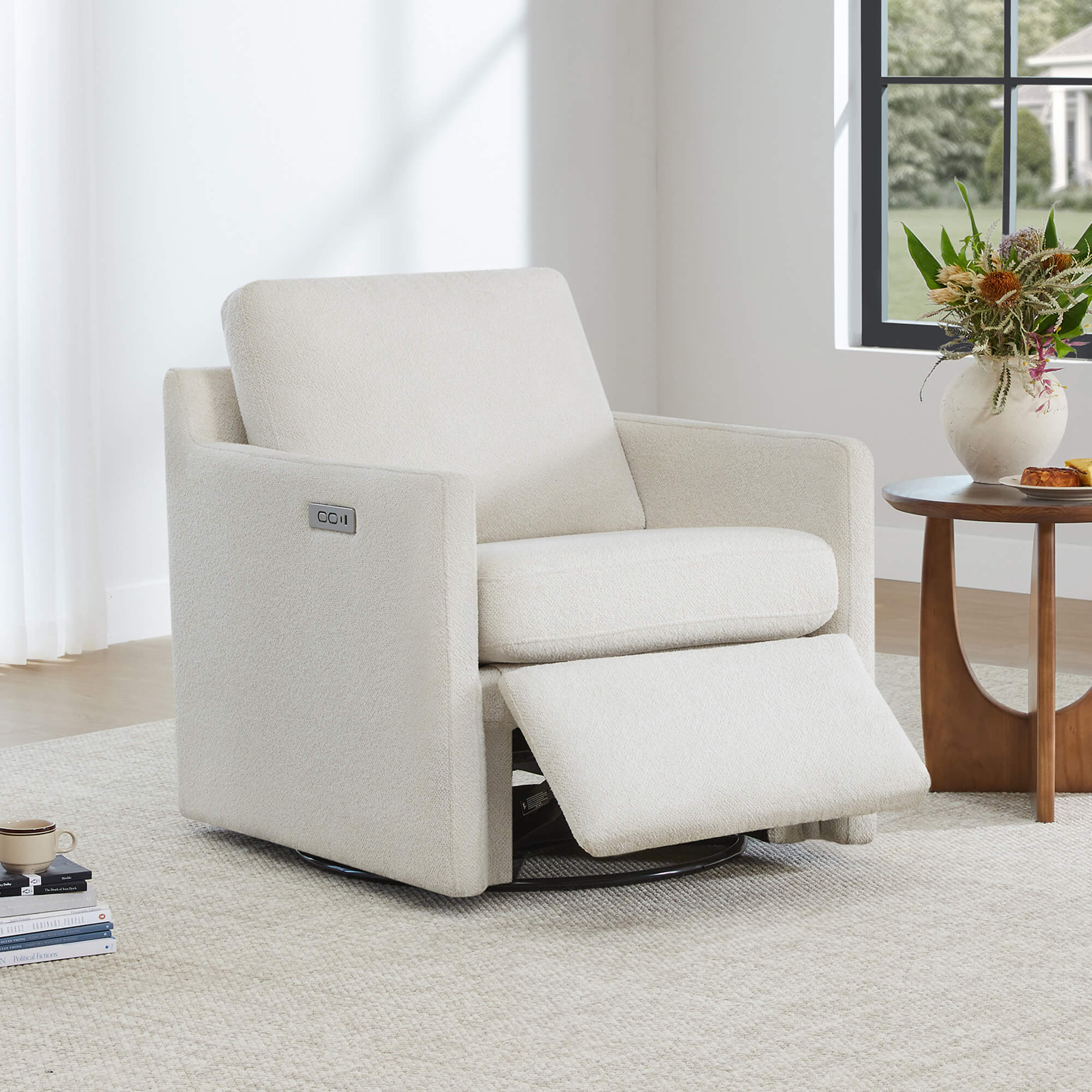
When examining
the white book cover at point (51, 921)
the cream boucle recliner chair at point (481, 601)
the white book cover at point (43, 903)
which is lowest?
the white book cover at point (51, 921)

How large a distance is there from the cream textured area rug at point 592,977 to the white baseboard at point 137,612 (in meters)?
1.56

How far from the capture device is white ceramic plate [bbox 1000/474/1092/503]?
8.60ft

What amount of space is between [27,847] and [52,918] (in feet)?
0.32

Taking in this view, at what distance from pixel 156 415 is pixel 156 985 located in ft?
7.91

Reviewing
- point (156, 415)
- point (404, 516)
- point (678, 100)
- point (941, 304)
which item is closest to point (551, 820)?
point (404, 516)

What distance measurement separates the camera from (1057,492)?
8.62 ft

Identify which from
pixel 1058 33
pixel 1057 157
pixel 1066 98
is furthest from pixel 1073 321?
pixel 1057 157

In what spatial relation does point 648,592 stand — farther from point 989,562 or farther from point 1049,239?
point 989,562

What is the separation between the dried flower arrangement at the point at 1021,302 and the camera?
109 inches

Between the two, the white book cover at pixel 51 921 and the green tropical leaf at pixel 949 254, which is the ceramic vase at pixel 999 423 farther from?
the white book cover at pixel 51 921

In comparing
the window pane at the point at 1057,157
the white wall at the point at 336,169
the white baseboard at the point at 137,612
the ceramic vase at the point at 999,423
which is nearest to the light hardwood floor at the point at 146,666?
the white baseboard at the point at 137,612

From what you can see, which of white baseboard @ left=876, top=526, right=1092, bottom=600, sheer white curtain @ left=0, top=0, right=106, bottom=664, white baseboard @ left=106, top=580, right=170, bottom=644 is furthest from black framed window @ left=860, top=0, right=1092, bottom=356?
sheer white curtain @ left=0, top=0, right=106, bottom=664

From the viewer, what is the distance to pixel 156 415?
4.27 meters

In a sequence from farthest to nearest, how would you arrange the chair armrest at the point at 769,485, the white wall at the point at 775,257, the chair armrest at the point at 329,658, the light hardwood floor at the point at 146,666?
1. the white wall at the point at 775,257
2. the light hardwood floor at the point at 146,666
3. the chair armrest at the point at 769,485
4. the chair armrest at the point at 329,658
